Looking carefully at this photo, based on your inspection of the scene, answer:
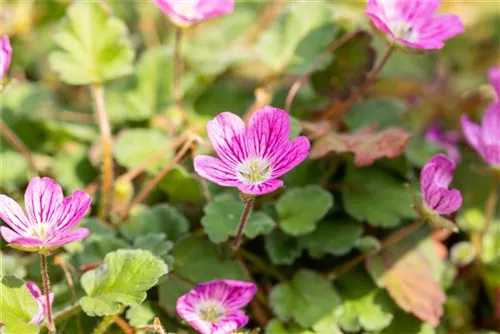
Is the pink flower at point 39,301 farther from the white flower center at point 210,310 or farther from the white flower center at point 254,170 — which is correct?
the white flower center at point 254,170

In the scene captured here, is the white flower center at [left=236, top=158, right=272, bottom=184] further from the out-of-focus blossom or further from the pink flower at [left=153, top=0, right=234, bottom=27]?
the out-of-focus blossom

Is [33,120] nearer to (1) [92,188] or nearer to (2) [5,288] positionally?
(1) [92,188]

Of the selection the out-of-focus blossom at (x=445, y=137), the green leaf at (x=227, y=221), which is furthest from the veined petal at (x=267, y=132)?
the out-of-focus blossom at (x=445, y=137)

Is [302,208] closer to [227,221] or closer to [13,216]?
[227,221]

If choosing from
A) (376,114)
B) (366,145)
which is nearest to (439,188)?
(366,145)

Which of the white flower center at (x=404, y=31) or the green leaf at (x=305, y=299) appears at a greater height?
the white flower center at (x=404, y=31)

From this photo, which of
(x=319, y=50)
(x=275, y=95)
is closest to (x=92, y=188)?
(x=275, y=95)

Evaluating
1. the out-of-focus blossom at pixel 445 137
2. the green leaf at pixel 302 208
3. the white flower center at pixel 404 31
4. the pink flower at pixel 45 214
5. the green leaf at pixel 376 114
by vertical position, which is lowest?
the out-of-focus blossom at pixel 445 137
